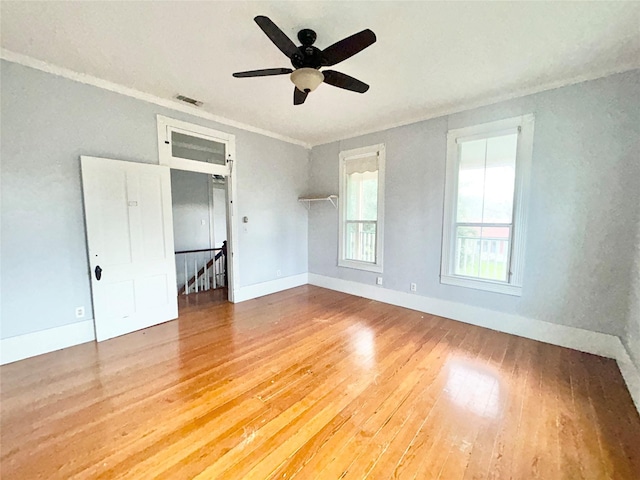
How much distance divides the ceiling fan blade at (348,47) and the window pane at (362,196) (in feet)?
8.72

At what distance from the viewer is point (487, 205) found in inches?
135

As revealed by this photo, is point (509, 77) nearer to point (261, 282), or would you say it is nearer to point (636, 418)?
point (636, 418)

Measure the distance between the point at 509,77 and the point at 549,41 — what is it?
595 mm

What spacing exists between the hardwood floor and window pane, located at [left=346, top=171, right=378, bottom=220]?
7.38ft

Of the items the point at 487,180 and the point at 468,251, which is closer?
the point at 487,180

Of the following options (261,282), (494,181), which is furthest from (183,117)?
(494,181)

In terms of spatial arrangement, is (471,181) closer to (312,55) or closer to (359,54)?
(359,54)

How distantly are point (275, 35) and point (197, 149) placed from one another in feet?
8.62

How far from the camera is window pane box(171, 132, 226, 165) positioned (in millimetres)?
3725

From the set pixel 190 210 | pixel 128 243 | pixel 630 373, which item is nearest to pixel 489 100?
pixel 630 373

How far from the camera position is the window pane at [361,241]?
4.70m

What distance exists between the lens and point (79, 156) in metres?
2.88

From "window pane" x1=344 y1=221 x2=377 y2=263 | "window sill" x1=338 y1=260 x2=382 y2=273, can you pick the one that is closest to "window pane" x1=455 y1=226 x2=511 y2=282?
"window sill" x1=338 y1=260 x2=382 y2=273

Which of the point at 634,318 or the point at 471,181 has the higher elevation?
the point at 471,181
